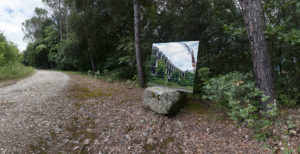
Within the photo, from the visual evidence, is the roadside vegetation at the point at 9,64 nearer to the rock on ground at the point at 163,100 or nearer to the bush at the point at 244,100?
the rock on ground at the point at 163,100

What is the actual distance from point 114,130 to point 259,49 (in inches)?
129

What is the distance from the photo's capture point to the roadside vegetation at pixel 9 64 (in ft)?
28.7

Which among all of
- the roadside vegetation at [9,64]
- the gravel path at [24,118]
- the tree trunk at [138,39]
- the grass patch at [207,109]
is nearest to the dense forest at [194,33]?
the tree trunk at [138,39]

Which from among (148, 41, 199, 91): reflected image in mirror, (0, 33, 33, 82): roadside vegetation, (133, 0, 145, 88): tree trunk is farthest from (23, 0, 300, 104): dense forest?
(0, 33, 33, 82): roadside vegetation

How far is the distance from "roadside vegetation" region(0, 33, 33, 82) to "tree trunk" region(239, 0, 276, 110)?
36.7ft

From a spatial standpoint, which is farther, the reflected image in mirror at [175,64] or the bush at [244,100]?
the reflected image in mirror at [175,64]

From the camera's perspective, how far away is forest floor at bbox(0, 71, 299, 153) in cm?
243

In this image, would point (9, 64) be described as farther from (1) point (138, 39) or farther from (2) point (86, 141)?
(2) point (86, 141)

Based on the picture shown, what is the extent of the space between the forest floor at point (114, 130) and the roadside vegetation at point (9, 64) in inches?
242

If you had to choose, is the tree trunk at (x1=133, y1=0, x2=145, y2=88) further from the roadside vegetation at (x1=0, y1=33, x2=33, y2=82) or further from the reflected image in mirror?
the roadside vegetation at (x1=0, y1=33, x2=33, y2=82)

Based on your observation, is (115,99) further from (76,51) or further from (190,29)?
(76,51)

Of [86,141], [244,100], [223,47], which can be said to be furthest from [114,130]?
[223,47]

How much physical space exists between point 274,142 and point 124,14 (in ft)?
28.1

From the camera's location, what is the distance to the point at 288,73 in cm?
359
